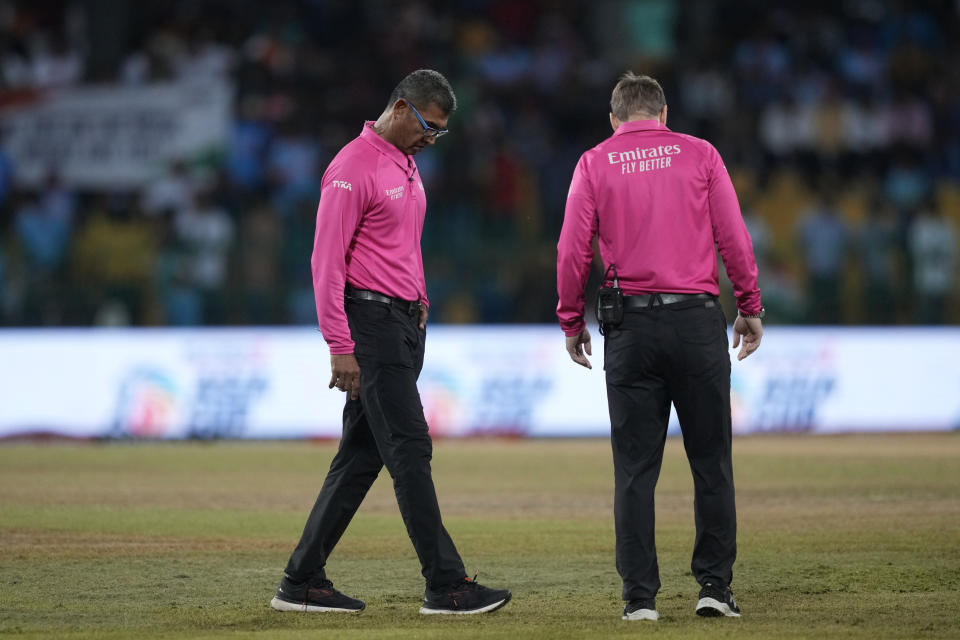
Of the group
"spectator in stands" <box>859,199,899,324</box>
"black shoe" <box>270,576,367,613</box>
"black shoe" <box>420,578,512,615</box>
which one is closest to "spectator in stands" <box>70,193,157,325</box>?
"spectator in stands" <box>859,199,899,324</box>

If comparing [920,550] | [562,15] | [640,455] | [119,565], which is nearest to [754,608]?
[640,455]

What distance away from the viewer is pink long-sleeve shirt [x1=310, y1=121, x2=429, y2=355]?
7113 millimetres

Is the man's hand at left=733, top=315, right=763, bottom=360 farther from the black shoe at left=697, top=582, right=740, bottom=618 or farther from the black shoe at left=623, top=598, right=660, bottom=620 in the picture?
A: the black shoe at left=623, top=598, right=660, bottom=620

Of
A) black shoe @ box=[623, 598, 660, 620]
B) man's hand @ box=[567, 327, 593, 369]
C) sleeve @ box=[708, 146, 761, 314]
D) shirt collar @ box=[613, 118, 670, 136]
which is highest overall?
shirt collar @ box=[613, 118, 670, 136]

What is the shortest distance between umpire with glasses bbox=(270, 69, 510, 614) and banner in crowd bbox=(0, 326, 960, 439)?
11.3 meters

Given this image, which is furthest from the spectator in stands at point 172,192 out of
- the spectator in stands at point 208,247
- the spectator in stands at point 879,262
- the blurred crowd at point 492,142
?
the spectator in stands at point 879,262

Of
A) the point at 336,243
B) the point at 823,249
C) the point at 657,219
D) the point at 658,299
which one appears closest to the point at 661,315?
the point at 658,299

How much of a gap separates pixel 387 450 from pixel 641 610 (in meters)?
1.39

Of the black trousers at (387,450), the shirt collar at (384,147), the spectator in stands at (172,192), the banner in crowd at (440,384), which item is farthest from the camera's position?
the spectator in stands at (172,192)

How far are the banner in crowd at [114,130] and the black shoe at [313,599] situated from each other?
52.3ft

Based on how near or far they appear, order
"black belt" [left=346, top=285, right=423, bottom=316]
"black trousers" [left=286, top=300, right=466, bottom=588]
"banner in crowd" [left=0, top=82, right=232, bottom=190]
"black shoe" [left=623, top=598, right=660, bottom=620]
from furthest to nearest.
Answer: "banner in crowd" [left=0, top=82, right=232, bottom=190]
"black belt" [left=346, top=285, right=423, bottom=316]
"black trousers" [left=286, top=300, right=466, bottom=588]
"black shoe" [left=623, top=598, right=660, bottom=620]

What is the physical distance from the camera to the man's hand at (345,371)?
7.10 metres

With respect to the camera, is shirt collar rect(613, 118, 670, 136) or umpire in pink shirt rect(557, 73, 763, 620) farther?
shirt collar rect(613, 118, 670, 136)

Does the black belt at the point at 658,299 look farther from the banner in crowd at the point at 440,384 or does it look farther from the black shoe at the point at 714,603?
the banner in crowd at the point at 440,384
